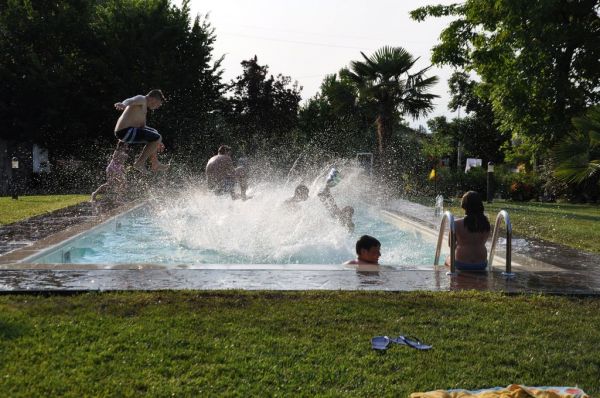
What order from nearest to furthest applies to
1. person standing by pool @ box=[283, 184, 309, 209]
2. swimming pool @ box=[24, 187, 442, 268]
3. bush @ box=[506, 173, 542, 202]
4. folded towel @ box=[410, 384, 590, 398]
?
1. folded towel @ box=[410, 384, 590, 398]
2. swimming pool @ box=[24, 187, 442, 268]
3. person standing by pool @ box=[283, 184, 309, 209]
4. bush @ box=[506, 173, 542, 202]

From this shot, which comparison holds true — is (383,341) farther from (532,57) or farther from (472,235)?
(532,57)

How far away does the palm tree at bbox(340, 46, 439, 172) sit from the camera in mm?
24578

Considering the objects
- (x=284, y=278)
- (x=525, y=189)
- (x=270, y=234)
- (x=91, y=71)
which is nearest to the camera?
(x=284, y=278)

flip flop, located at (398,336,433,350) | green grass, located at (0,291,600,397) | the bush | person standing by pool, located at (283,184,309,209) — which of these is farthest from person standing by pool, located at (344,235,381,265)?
the bush

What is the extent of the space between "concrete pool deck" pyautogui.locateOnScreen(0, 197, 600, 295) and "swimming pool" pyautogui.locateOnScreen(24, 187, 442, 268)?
Answer: 1.25 feet

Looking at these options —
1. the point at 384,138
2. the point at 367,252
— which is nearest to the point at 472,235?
the point at 367,252

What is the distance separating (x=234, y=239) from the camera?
10000mm

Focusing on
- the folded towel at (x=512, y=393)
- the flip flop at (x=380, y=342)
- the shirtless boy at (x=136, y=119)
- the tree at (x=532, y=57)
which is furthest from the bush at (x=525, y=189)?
the folded towel at (x=512, y=393)

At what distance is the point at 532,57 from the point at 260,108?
16.4 metres

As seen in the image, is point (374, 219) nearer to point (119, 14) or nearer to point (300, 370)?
point (300, 370)

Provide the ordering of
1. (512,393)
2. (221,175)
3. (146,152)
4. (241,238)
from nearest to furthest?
(512,393) → (146,152) → (241,238) → (221,175)

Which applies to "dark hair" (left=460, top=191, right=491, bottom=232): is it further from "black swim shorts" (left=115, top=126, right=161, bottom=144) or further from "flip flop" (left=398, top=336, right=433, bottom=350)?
"black swim shorts" (left=115, top=126, right=161, bottom=144)

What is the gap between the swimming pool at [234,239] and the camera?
889cm

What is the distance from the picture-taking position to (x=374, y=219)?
→ 1523cm
